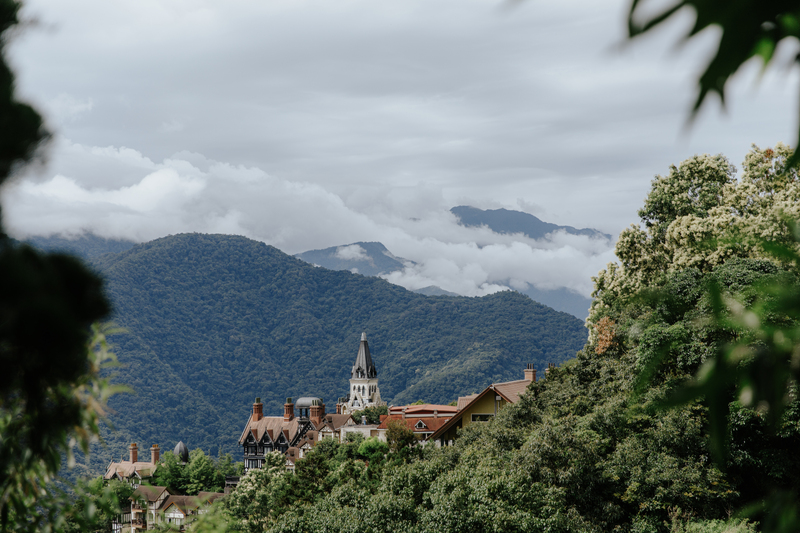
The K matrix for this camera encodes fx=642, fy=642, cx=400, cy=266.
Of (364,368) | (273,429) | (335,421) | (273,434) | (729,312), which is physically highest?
(364,368)

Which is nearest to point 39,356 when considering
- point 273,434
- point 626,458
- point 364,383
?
point 626,458

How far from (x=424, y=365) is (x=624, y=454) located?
146 m

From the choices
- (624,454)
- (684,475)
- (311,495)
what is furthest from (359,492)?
(684,475)

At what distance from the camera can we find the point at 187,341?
6496 inches

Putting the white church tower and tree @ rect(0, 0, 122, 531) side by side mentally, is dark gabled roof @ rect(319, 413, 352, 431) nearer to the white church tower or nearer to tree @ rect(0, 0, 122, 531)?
the white church tower

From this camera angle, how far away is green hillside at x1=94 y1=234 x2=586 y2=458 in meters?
131

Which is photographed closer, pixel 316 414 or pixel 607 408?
pixel 607 408

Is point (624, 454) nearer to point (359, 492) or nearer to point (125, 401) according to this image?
point (359, 492)

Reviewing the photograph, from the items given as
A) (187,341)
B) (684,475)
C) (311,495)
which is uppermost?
(187,341)

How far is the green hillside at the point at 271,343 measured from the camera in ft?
429

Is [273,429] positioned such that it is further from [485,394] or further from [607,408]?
[607,408]

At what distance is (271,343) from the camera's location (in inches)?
7106

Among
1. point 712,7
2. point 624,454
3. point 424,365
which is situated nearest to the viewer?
point 712,7

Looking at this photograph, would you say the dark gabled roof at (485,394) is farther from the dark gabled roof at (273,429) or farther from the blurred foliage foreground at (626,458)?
the dark gabled roof at (273,429)
